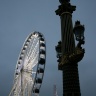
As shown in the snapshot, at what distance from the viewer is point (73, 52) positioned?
1142 centimetres

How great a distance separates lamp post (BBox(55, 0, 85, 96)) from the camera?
10.8 meters

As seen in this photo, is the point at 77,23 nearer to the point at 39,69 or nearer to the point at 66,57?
the point at 66,57

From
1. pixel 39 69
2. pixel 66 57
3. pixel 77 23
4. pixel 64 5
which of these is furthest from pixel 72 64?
pixel 39 69

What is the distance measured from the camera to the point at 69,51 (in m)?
11.7

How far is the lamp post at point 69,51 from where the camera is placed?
35.4ft

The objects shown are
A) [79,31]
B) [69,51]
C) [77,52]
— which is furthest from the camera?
[69,51]

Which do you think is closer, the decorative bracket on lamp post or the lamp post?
the decorative bracket on lamp post

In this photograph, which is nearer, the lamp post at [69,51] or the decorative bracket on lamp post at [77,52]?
the decorative bracket on lamp post at [77,52]

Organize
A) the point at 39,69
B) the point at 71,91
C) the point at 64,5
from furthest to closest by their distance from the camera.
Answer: the point at 39,69 < the point at 64,5 < the point at 71,91

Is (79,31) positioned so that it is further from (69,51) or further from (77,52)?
(69,51)

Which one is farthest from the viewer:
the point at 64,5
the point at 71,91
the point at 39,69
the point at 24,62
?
the point at 24,62

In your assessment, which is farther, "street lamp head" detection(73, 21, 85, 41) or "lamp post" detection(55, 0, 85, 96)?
"lamp post" detection(55, 0, 85, 96)

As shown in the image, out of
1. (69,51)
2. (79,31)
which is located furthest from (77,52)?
(79,31)

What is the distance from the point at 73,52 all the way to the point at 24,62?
15305 mm
